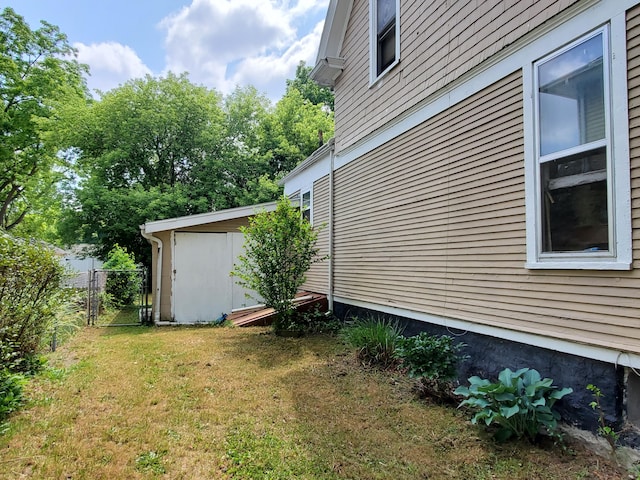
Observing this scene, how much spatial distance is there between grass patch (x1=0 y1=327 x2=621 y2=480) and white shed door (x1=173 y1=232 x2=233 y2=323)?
403cm

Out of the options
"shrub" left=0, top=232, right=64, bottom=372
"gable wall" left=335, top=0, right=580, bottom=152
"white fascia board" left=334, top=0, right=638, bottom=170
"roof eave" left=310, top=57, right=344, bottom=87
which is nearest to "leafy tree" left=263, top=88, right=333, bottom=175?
"roof eave" left=310, top=57, right=344, bottom=87

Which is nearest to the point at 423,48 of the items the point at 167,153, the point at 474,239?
the point at 474,239

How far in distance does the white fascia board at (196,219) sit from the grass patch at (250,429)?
4.18 metres

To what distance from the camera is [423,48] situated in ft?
16.7

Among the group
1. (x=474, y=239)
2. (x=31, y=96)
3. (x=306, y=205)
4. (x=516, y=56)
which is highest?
(x=31, y=96)

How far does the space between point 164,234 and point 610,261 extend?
9096 millimetres

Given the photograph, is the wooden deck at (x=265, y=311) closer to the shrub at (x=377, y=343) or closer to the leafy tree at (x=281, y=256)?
the leafy tree at (x=281, y=256)

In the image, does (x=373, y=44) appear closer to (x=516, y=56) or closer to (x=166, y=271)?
(x=516, y=56)

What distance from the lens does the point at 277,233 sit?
716cm

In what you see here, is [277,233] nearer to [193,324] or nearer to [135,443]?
[193,324]

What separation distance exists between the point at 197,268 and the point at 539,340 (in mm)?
8084

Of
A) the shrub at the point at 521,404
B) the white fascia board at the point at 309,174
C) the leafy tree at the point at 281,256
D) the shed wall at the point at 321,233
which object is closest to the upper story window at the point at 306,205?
the white fascia board at the point at 309,174

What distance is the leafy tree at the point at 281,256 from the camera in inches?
284

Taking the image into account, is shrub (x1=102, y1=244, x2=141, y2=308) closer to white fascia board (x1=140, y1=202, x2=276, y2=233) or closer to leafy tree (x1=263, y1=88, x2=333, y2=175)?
white fascia board (x1=140, y1=202, x2=276, y2=233)
